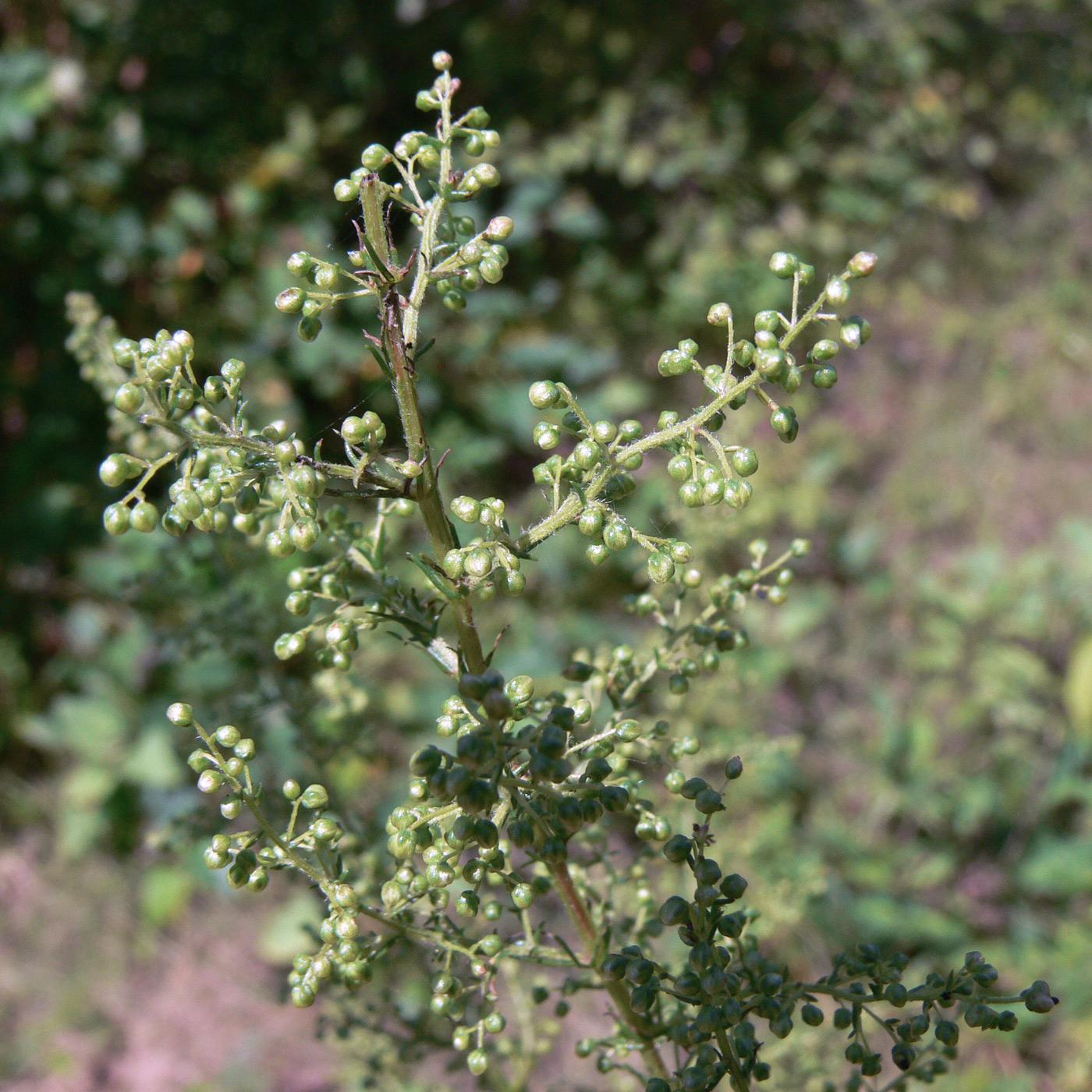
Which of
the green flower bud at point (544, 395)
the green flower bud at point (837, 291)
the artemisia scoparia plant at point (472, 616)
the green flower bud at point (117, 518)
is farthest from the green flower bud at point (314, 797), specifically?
the green flower bud at point (837, 291)

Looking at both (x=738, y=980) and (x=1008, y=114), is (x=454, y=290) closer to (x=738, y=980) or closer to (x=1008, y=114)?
(x=738, y=980)

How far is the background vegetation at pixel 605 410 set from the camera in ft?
10.7

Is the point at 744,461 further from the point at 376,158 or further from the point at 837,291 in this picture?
the point at 376,158

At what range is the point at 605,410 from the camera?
4254 millimetres

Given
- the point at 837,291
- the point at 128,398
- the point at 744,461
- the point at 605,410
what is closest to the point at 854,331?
the point at 837,291

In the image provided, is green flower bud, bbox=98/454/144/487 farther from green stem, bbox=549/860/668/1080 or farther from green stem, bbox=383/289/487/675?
green stem, bbox=549/860/668/1080

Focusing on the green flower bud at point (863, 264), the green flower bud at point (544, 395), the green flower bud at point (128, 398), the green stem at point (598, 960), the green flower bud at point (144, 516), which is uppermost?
the green flower bud at point (863, 264)

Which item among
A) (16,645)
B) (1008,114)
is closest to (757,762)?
(16,645)

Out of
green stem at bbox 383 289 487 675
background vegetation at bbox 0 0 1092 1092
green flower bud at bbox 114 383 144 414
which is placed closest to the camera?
green flower bud at bbox 114 383 144 414

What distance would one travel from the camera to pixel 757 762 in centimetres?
192

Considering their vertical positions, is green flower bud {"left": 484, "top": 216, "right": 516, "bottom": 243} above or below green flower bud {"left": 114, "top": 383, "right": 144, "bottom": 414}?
above

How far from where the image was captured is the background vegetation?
3.26 meters

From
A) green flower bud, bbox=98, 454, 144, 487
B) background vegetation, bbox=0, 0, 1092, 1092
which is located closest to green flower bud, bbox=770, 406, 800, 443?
green flower bud, bbox=98, 454, 144, 487

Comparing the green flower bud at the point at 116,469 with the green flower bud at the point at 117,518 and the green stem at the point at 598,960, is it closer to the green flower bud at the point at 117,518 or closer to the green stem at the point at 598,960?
the green flower bud at the point at 117,518
